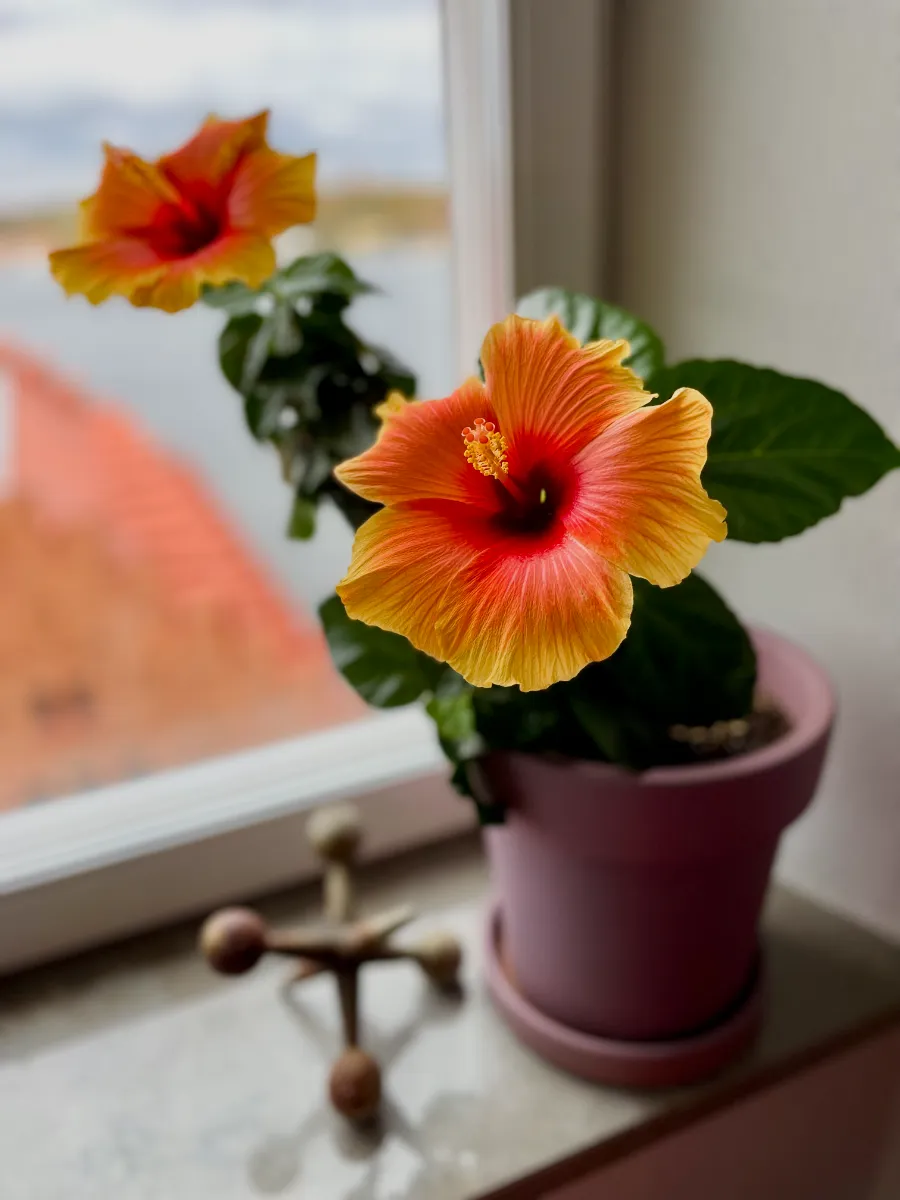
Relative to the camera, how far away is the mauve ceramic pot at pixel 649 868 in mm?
586

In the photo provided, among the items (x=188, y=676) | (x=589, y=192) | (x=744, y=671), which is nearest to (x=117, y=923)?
(x=188, y=676)

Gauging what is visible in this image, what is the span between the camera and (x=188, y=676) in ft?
3.34

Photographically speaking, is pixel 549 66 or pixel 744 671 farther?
pixel 549 66

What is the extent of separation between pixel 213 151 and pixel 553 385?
0.87 feet

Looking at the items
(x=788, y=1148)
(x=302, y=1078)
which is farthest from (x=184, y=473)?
(x=788, y=1148)

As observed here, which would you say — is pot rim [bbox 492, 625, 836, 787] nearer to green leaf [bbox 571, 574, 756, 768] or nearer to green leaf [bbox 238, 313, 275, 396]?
green leaf [bbox 571, 574, 756, 768]

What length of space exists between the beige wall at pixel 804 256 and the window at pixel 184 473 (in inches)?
4.8

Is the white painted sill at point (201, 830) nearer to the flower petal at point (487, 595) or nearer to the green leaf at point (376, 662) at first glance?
the green leaf at point (376, 662)

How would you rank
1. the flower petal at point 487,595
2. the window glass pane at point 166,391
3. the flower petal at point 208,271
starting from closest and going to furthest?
the flower petal at point 487,595, the flower petal at point 208,271, the window glass pane at point 166,391

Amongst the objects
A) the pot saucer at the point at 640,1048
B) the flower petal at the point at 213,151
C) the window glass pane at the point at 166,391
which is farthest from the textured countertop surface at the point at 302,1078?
the flower petal at the point at 213,151

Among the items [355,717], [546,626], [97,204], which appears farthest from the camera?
[355,717]

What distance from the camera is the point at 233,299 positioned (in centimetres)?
62

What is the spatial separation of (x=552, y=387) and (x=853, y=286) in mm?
359

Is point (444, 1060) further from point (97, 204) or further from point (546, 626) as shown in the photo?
point (97, 204)
